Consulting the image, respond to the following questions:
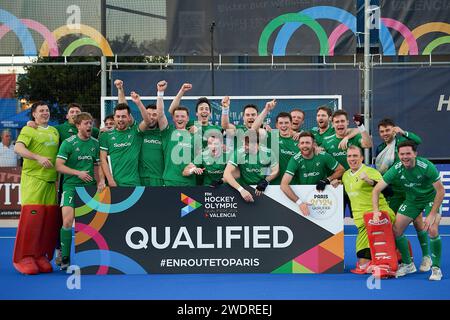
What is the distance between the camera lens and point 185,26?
16219 millimetres

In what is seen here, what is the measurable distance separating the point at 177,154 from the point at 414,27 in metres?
8.53

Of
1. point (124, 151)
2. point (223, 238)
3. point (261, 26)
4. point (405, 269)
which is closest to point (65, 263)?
point (124, 151)

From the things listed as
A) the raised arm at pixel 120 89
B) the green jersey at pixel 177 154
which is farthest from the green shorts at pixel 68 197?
the raised arm at pixel 120 89

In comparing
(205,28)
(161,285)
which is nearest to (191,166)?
(161,285)

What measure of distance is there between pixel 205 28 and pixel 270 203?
7.88 metres

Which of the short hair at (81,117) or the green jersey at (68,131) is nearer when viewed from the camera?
the short hair at (81,117)

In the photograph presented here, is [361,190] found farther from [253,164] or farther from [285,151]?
[253,164]

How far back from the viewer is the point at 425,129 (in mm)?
16688

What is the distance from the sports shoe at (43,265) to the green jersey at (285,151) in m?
2.94

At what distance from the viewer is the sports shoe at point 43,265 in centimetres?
938

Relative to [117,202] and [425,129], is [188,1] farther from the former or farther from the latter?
[117,202]

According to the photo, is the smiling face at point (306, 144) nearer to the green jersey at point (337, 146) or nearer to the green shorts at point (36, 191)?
the green jersey at point (337, 146)

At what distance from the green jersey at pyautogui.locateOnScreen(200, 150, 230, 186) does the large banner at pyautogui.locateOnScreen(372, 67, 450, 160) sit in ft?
25.9

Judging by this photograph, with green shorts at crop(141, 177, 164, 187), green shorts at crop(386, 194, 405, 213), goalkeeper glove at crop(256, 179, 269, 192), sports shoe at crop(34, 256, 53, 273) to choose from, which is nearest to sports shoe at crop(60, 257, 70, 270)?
sports shoe at crop(34, 256, 53, 273)
